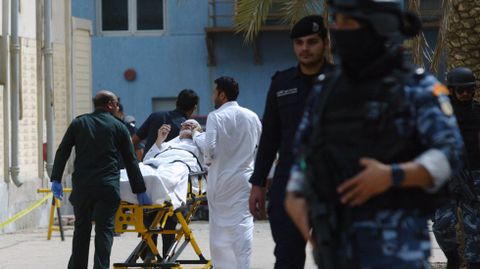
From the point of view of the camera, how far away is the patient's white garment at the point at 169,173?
1145cm

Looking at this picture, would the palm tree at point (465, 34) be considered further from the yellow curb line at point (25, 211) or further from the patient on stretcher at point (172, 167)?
the yellow curb line at point (25, 211)

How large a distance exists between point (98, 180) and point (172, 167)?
30.7 inches

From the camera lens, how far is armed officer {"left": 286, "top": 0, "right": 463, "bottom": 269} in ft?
16.2

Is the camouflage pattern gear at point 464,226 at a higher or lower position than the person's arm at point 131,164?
lower

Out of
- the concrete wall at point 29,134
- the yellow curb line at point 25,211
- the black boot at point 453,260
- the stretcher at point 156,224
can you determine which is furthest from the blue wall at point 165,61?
the black boot at point 453,260

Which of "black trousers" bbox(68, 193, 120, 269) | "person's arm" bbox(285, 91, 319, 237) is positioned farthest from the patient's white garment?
"person's arm" bbox(285, 91, 319, 237)

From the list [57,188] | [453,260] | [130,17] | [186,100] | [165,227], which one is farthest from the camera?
[130,17]

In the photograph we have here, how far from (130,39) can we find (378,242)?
1176 inches

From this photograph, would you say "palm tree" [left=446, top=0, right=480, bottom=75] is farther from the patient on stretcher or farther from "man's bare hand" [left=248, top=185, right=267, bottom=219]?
"man's bare hand" [left=248, top=185, right=267, bottom=219]

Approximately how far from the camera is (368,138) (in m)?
4.95

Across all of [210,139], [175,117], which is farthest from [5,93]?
[210,139]

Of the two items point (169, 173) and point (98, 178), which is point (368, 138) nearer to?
point (98, 178)

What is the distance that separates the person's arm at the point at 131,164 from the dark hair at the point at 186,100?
1.81m

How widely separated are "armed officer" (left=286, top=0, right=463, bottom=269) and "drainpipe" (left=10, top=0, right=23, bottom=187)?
1476cm
